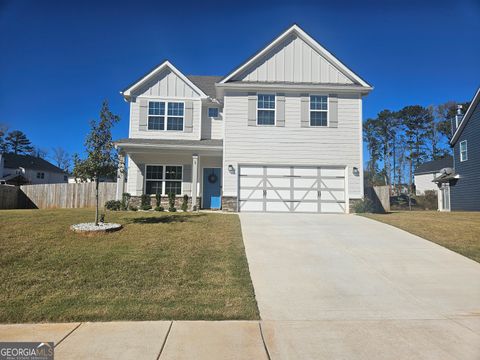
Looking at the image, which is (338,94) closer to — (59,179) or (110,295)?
(110,295)

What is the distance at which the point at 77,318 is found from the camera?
4812 millimetres

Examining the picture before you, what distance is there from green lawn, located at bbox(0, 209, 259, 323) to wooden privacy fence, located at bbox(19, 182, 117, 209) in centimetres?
835

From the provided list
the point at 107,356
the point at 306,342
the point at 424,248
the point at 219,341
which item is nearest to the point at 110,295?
the point at 107,356

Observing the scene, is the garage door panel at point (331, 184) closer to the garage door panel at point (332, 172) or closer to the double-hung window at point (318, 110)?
the garage door panel at point (332, 172)

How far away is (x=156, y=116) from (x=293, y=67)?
7.19 metres

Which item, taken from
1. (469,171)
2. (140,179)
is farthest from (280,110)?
(469,171)

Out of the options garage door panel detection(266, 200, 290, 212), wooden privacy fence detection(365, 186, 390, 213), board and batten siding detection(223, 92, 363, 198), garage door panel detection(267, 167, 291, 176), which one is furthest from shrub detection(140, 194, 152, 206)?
wooden privacy fence detection(365, 186, 390, 213)

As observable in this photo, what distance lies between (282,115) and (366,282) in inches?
406

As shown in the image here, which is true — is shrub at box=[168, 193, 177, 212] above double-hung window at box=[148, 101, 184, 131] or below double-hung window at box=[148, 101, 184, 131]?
below

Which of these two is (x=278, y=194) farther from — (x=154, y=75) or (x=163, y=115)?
(x=154, y=75)

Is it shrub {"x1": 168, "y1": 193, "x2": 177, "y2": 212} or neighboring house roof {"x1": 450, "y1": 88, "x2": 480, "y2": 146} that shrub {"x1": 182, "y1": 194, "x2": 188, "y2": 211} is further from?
neighboring house roof {"x1": 450, "y1": 88, "x2": 480, "y2": 146}

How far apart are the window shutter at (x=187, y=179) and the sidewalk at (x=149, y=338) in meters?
12.2

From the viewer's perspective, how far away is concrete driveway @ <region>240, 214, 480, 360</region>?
13.3 feet

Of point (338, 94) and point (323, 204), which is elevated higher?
point (338, 94)
